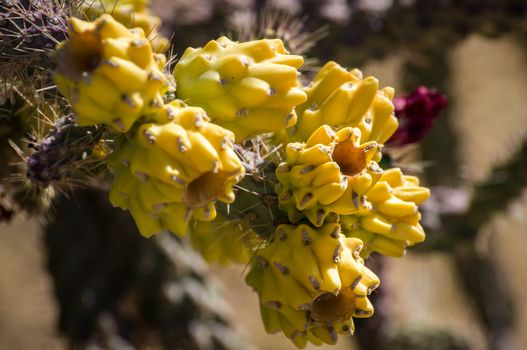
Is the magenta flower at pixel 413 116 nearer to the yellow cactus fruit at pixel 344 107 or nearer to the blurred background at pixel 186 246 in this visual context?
the yellow cactus fruit at pixel 344 107

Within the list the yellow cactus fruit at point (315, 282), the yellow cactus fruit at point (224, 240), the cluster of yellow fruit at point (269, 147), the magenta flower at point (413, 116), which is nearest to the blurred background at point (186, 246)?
the magenta flower at point (413, 116)

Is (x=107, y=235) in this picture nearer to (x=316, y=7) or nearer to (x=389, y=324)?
(x=316, y=7)

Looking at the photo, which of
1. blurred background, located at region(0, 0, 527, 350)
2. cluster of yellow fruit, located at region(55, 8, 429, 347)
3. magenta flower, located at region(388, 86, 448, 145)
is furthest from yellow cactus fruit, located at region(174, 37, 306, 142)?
blurred background, located at region(0, 0, 527, 350)

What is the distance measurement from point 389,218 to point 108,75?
20.2 inches

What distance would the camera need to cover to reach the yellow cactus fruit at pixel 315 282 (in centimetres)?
111

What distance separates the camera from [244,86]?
3.67ft

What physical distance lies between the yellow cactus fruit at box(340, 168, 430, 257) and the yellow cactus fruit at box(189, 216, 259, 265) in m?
0.19

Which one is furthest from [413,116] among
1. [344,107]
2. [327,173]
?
[327,173]

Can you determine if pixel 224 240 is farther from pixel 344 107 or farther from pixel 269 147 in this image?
pixel 344 107

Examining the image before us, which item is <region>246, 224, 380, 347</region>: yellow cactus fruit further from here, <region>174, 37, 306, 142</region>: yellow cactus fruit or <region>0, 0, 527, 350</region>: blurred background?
<region>0, 0, 527, 350</region>: blurred background

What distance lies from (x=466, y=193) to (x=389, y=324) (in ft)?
2.45

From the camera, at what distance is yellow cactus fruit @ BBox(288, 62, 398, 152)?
1.24m

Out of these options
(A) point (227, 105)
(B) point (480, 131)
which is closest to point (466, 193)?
(A) point (227, 105)

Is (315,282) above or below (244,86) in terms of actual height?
below
